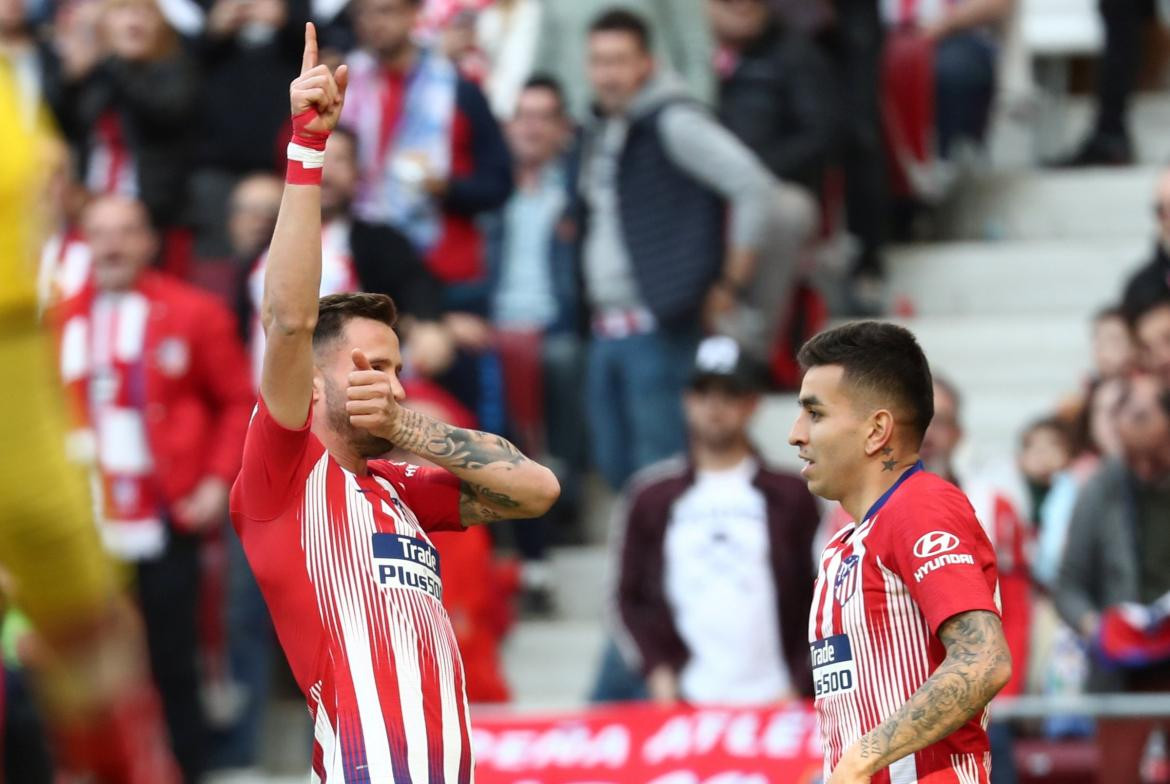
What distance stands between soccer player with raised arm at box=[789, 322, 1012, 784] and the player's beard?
1.04 metres

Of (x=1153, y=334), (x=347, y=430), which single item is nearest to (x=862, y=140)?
(x=1153, y=334)

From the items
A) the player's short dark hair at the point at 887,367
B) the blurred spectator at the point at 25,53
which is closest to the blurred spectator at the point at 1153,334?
the player's short dark hair at the point at 887,367

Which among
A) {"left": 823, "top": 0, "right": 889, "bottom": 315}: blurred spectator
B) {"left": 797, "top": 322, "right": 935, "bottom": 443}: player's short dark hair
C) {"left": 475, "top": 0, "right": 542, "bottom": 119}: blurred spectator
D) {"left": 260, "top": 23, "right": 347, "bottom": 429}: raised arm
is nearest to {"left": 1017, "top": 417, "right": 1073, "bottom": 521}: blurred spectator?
{"left": 823, "top": 0, "right": 889, "bottom": 315}: blurred spectator

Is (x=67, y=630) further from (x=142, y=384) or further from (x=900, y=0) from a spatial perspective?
(x=900, y=0)

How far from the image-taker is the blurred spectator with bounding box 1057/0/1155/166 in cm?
1271

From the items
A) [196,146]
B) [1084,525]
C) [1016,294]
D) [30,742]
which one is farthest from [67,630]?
[1016,294]

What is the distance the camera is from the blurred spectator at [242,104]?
11.5m

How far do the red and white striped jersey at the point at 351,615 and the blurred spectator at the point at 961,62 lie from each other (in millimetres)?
8179

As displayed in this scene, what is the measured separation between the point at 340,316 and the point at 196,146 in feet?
21.0

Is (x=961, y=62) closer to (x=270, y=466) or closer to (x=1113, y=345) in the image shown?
(x=1113, y=345)

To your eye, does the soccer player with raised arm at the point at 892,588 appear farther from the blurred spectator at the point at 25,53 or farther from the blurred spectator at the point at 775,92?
the blurred spectator at the point at 25,53

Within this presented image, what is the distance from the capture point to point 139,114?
11133 millimetres

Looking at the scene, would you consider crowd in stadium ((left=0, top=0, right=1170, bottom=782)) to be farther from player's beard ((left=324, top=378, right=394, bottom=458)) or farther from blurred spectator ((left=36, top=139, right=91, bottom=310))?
player's beard ((left=324, top=378, right=394, bottom=458))

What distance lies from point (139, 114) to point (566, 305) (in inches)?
94.0
